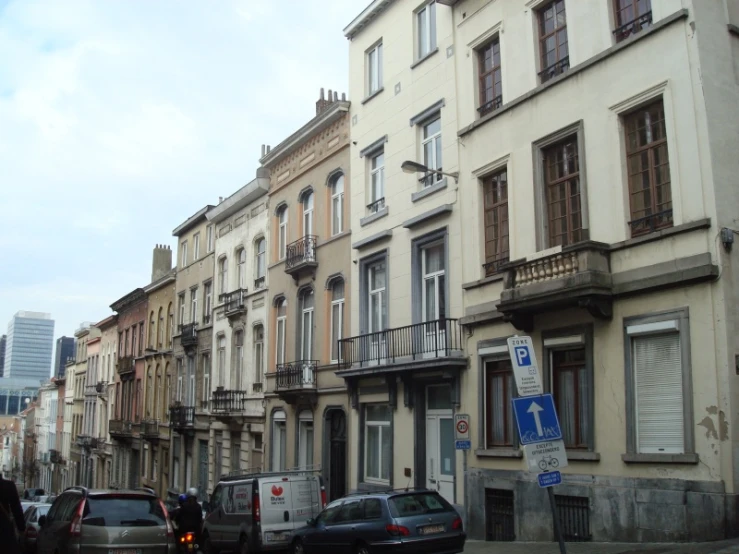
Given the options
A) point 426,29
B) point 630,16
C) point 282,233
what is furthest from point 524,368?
point 282,233

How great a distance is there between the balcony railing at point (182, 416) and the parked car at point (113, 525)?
79.7 feet

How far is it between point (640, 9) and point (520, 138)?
3.75 metres

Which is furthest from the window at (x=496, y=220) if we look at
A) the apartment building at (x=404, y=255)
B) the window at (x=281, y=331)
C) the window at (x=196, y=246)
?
the window at (x=196, y=246)

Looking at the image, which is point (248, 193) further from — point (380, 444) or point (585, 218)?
point (585, 218)

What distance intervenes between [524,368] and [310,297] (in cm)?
1828

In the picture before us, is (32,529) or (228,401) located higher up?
(228,401)

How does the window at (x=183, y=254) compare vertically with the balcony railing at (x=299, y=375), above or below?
above

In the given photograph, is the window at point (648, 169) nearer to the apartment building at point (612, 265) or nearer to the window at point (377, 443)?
the apartment building at point (612, 265)

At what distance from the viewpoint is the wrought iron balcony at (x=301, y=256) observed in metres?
27.4

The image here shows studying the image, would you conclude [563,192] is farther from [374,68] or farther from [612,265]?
[374,68]

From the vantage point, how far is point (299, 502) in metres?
18.2

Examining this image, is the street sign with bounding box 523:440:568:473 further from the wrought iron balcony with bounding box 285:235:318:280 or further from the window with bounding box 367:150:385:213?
the wrought iron balcony with bounding box 285:235:318:280

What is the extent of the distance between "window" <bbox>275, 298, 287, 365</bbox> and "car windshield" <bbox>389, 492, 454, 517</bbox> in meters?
15.6

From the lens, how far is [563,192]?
1695 cm
